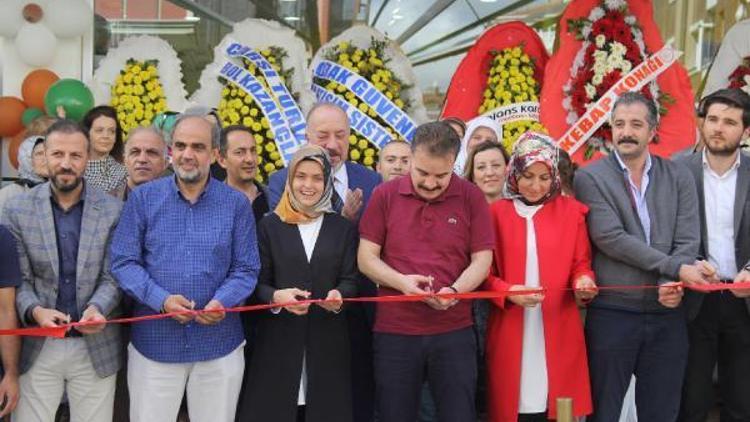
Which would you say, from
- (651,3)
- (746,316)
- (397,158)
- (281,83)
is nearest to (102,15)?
(281,83)

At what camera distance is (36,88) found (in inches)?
310

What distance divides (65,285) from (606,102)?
455 cm

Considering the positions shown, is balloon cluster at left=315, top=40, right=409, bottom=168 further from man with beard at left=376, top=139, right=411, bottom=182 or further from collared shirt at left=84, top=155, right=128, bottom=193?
collared shirt at left=84, top=155, right=128, bottom=193

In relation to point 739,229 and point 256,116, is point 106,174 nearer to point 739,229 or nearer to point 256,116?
point 256,116

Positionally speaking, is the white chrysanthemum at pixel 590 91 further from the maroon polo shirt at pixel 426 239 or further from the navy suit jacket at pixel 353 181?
the maroon polo shirt at pixel 426 239

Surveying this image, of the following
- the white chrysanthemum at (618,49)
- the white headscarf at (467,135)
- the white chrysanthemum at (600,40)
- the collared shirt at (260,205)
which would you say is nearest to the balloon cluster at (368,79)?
the white headscarf at (467,135)

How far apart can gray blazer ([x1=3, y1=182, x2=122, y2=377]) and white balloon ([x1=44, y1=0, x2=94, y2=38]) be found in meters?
4.07

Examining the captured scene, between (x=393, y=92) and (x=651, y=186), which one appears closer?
(x=651, y=186)

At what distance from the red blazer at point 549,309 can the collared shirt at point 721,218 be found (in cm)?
67

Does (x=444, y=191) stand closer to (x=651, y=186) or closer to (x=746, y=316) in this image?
(x=651, y=186)

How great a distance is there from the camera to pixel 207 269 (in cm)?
423

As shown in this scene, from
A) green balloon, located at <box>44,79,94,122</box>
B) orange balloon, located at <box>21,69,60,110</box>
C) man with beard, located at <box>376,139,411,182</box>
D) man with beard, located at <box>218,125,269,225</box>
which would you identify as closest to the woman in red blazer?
man with beard, located at <box>376,139,411,182</box>

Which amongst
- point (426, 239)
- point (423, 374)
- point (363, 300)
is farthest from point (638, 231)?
point (363, 300)

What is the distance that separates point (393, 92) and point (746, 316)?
3778mm
